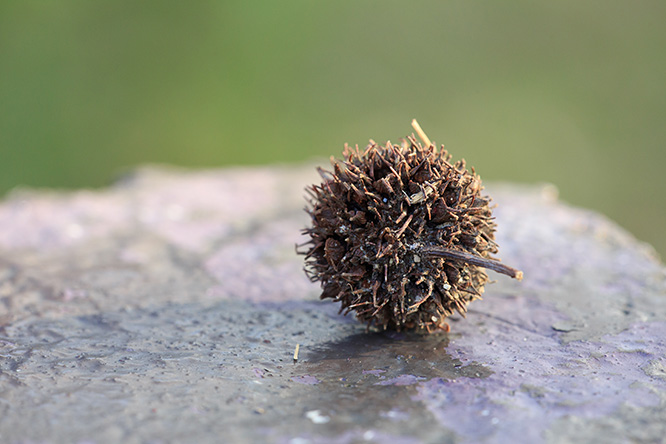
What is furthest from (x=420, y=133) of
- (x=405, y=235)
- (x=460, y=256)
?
(x=460, y=256)

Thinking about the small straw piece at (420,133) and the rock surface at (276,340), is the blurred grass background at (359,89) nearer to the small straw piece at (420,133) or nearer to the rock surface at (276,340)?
the rock surface at (276,340)

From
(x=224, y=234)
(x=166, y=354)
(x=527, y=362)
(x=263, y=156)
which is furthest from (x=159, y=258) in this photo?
(x=263, y=156)

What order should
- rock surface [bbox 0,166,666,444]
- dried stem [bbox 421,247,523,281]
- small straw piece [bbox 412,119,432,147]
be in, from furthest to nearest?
small straw piece [bbox 412,119,432,147], dried stem [bbox 421,247,523,281], rock surface [bbox 0,166,666,444]

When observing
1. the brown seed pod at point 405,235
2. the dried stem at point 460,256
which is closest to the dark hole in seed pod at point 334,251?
the brown seed pod at point 405,235

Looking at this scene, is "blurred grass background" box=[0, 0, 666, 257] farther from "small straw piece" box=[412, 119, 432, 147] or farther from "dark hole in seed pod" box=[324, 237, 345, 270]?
"dark hole in seed pod" box=[324, 237, 345, 270]

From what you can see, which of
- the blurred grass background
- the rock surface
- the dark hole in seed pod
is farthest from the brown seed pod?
the blurred grass background
